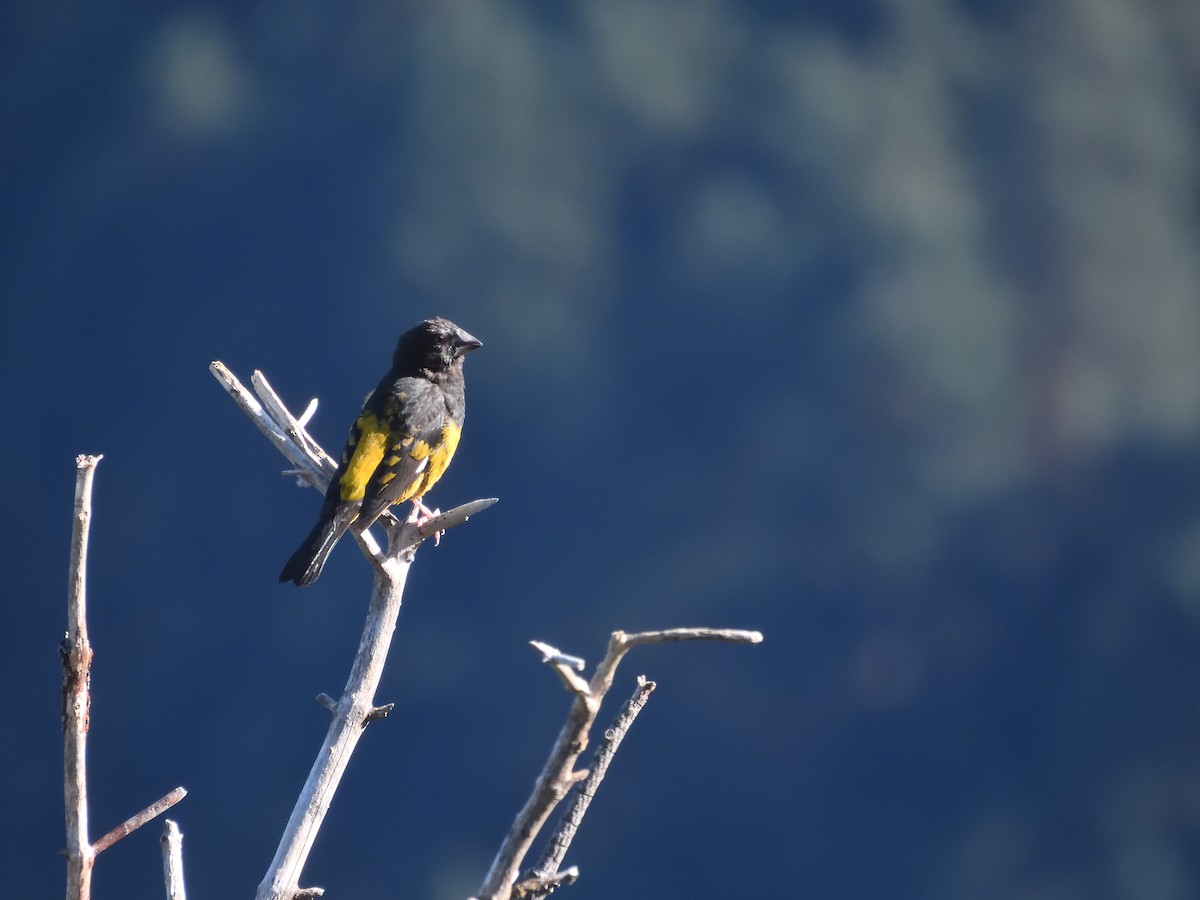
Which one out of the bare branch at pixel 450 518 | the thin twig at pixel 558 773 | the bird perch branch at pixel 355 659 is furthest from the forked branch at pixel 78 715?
the bare branch at pixel 450 518

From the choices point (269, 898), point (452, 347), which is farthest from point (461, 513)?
point (452, 347)

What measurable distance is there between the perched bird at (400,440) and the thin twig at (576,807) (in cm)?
161

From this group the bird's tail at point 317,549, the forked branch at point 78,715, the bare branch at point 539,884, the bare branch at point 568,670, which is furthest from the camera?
the bird's tail at point 317,549

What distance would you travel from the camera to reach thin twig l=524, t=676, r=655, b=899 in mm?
1738

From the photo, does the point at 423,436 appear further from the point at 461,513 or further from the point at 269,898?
the point at 269,898

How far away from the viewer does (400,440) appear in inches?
159

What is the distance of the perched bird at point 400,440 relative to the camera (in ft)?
11.8

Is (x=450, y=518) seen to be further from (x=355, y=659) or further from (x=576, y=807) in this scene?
(x=576, y=807)

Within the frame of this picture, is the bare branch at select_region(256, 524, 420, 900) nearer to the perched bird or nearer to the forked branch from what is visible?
the forked branch

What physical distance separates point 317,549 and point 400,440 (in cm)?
57

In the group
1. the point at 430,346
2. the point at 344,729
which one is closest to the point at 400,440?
the point at 430,346

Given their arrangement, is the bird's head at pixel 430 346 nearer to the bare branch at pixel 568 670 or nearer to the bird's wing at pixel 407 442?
the bird's wing at pixel 407 442

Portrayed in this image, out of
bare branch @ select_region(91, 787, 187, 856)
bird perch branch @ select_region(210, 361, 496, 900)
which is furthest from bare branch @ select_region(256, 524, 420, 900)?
bare branch @ select_region(91, 787, 187, 856)

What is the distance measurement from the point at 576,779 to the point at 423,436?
2.50 metres
